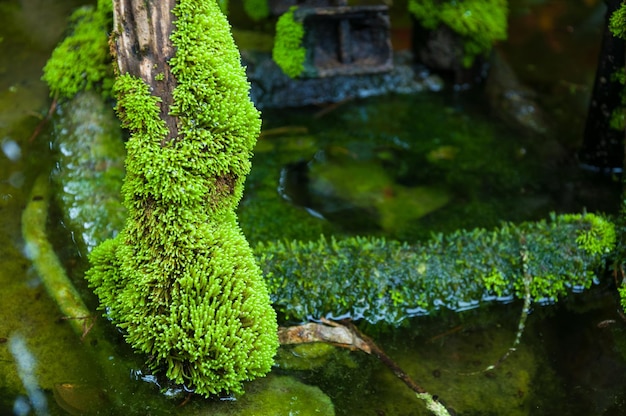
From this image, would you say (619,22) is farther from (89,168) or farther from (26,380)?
(26,380)

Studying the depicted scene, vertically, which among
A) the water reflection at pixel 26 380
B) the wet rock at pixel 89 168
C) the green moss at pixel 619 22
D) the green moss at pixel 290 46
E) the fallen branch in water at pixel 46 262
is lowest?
the water reflection at pixel 26 380

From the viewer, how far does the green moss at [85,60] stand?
13.8 feet

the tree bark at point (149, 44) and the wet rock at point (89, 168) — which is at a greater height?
the tree bark at point (149, 44)

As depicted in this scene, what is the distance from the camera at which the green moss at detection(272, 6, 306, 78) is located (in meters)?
5.03

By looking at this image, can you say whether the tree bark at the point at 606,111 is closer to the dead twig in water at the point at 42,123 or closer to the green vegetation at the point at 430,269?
the green vegetation at the point at 430,269

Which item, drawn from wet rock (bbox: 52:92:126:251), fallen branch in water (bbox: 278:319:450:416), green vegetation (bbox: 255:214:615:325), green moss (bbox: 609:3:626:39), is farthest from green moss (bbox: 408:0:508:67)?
fallen branch in water (bbox: 278:319:450:416)

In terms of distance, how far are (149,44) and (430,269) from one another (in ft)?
6.29

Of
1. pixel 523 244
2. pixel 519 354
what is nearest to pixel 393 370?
pixel 519 354

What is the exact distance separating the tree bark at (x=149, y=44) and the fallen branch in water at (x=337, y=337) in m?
1.21

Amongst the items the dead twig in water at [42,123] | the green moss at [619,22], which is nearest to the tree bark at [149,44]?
the dead twig in water at [42,123]

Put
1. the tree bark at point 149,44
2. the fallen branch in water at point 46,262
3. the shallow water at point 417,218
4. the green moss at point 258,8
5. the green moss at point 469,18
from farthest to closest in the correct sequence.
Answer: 1. the green moss at point 469,18
2. the green moss at point 258,8
3. the fallen branch in water at point 46,262
4. the shallow water at point 417,218
5. the tree bark at point 149,44

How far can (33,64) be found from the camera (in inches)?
203

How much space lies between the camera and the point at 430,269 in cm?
382

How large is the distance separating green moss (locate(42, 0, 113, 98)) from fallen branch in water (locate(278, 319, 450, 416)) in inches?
73.4
